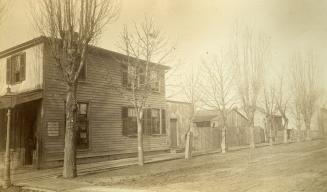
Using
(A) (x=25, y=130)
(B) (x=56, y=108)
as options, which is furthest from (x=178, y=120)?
(A) (x=25, y=130)

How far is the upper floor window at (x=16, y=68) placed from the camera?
14.6 meters

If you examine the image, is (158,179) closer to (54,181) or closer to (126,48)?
(54,181)

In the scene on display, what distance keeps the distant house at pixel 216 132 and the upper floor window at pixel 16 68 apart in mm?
12641

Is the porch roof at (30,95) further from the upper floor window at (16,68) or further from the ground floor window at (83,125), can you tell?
the ground floor window at (83,125)

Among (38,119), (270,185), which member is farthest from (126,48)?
(270,185)

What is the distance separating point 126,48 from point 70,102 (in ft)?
15.2

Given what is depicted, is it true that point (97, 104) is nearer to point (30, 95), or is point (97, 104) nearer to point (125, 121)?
point (125, 121)

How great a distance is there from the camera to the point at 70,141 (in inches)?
428

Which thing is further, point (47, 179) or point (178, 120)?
point (178, 120)

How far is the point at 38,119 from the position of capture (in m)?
13.7

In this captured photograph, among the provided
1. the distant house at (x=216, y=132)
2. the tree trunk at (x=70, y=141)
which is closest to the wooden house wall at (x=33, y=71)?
the tree trunk at (x=70, y=141)

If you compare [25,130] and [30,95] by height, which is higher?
[30,95]

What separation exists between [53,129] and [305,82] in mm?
10425

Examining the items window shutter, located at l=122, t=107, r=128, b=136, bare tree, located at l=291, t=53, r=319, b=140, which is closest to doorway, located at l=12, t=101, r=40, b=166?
window shutter, located at l=122, t=107, r=128, b=136
